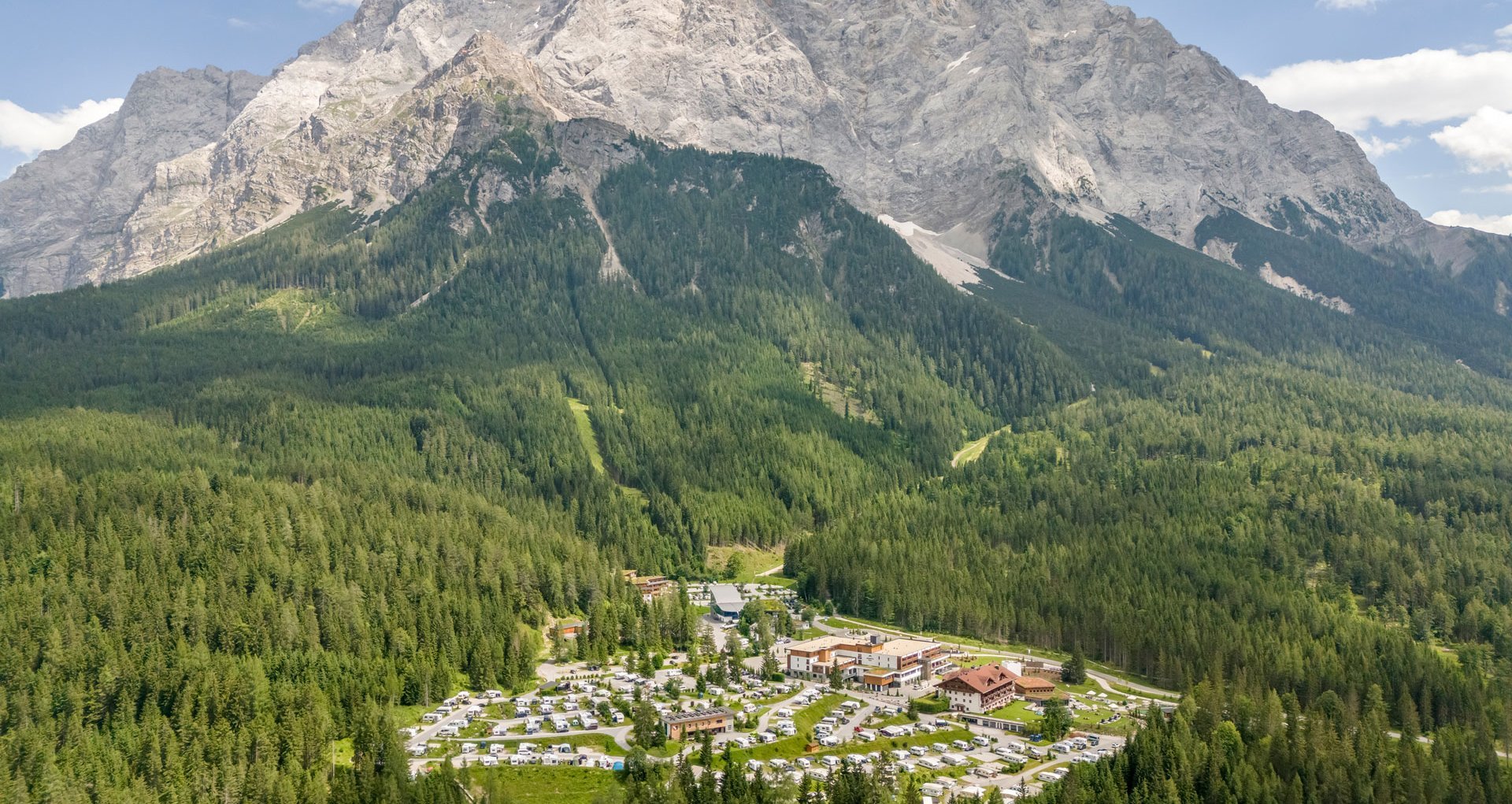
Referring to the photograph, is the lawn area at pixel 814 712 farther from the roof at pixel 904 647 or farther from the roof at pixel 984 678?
the roof at pixel 904 647

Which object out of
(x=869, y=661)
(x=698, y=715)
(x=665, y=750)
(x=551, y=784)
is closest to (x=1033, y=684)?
(x=869, y=661)

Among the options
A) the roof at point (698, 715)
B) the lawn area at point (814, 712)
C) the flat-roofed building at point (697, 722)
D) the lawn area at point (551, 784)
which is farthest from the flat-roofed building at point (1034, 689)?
the lawn area at point (551, 784)

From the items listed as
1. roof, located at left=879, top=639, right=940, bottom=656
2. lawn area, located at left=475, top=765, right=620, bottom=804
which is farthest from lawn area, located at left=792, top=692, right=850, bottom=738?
lawn area, located at left=475, top=765, right=620, bottom=804

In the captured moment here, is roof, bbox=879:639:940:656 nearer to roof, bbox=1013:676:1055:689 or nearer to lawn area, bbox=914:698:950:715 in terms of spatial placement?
lawn area, bbox=914:698:950:715

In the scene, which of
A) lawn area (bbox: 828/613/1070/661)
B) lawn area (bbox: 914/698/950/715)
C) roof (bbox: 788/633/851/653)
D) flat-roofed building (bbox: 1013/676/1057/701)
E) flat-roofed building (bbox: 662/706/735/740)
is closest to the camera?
flat-roofed building (bbox: 662/706/735/740)

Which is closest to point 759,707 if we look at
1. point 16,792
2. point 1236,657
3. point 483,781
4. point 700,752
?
point 700,752

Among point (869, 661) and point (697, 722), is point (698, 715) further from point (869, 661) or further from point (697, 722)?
point (869, 661)

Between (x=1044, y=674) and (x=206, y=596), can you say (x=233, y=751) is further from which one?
(x=1044, y=674)
